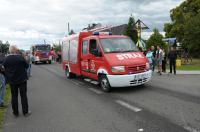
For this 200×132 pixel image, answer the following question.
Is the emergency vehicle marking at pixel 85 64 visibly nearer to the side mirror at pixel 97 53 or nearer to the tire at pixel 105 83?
the side mirror at pixel 97 53

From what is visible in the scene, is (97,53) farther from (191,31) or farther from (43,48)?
(43,48)

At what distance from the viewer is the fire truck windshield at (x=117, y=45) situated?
12.1 meters

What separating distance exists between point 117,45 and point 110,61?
1.40 meters

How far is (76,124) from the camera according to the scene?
7031 mm

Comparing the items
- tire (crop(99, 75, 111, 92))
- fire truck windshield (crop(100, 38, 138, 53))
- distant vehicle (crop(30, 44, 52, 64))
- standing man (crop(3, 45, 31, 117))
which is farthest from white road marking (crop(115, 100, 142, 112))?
distant vehicle (crop(30, 44, 52, 64))

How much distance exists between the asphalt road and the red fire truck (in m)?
0.52

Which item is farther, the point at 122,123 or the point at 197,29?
the point at 197,29

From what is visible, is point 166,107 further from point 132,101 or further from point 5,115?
point 5,115

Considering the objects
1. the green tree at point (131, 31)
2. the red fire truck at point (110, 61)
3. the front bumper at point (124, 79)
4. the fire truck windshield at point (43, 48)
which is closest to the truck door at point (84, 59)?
the red fire truck at point (110, 61)

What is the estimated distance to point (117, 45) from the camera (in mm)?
12422

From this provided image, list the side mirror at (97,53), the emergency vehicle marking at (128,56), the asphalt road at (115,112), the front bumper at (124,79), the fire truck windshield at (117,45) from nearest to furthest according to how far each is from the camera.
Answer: the asphalt road at (115,112) → the front bumper at (124,79) → the emergency vehicle marking at (128,56) → the side mirror at (97,53) → the fire truck windshield at (117,45)

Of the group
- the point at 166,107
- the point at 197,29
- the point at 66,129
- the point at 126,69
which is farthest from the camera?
the point at 197,29

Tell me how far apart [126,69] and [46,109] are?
3.44 m

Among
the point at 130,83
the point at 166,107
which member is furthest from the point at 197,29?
the point at 166,107
